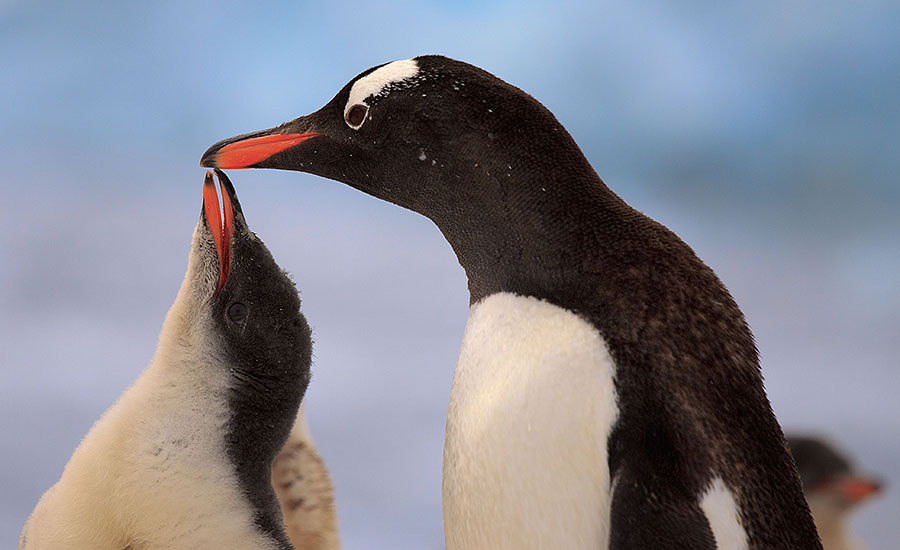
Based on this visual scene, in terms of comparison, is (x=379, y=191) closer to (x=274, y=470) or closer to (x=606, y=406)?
(x=606, y=406)

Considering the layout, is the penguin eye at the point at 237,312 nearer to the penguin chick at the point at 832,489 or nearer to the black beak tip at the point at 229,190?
the black beak tip at the point at 229,190

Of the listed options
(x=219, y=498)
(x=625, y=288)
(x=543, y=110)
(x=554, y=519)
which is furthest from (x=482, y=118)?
(x=219, y=498)

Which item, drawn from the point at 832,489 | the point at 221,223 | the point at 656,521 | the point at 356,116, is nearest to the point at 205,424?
the point at 221,223

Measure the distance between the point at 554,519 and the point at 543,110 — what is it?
1.48ft

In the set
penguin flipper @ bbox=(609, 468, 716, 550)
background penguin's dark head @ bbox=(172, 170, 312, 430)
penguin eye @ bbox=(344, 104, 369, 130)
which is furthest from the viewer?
background penguin's dark head @ bbox=(172, 170, 312, 430)

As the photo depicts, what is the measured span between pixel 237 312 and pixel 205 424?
157 millimetres

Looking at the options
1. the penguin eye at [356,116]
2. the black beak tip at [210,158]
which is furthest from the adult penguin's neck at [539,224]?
the black beak tip at [210,158]

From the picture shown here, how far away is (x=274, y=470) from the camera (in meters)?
1.43

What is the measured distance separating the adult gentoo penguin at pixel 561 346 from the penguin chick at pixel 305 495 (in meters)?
0.37

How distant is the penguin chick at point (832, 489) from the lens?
7.00 feet

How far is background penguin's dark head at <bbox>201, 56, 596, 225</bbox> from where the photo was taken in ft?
3.48

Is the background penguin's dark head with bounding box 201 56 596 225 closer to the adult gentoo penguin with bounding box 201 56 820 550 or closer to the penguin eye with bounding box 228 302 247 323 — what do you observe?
the adult gentoo penguin with bounding box 201 56 820 550

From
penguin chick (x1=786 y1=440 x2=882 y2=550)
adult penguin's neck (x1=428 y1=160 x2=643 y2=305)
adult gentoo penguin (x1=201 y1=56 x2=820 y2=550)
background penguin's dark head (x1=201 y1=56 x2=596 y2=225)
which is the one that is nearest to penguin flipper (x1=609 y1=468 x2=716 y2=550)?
adult gentoo penguin (x1=201 y1=56 x2=820 y2=550)

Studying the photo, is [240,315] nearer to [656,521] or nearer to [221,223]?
[221,223]
